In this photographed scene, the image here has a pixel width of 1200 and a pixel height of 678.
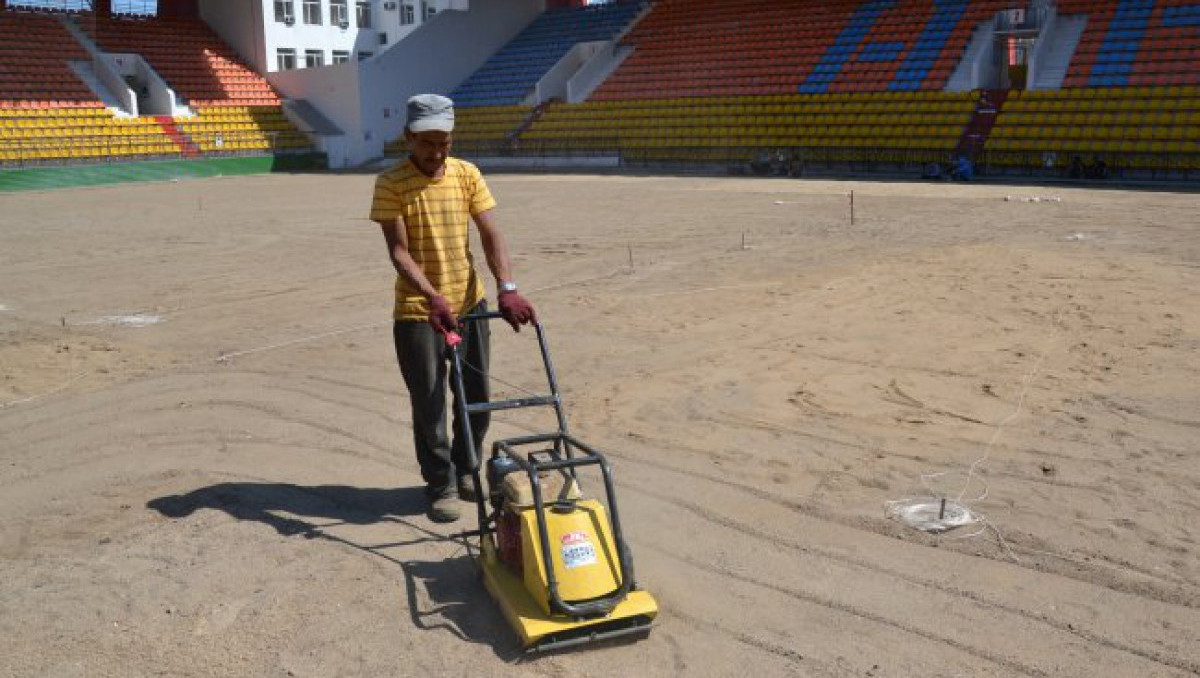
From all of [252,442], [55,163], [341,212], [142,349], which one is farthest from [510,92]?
[252,442]

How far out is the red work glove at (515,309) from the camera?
14.8 feet

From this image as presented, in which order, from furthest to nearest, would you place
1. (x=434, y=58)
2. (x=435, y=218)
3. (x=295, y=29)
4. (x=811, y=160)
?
1. (x=434, y=58)
2. (x=295, y=29)
3. (x=811, y=160)
4. (x=435, y=218)

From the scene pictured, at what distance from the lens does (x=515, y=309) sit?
14.8 ft

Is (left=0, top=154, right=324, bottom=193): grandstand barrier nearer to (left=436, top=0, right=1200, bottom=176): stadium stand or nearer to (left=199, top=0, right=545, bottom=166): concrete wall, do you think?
(left=199, top=0, right=545, bottom=166): concrete wall

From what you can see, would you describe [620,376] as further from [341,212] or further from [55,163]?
[55,163]

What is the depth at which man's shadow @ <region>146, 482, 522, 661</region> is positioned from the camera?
159 inches

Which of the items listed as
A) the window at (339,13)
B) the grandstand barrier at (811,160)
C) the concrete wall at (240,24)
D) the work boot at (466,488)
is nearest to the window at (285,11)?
the concrete wall at (240,24)

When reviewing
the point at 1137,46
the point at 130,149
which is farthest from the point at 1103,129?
the point at 130,149

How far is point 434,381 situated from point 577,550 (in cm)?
147

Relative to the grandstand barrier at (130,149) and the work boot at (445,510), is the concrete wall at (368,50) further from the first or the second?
the work boot at (445,510)

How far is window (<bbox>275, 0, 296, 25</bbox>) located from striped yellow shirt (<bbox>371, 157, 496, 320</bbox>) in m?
35.6

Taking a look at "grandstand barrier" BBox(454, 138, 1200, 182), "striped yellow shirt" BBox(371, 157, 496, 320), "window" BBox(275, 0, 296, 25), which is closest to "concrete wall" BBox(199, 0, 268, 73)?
"window" BBox(275, 0, 296, 25)

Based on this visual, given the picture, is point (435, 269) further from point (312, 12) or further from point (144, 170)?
point (312, 12)

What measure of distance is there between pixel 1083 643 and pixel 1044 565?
641 mm
